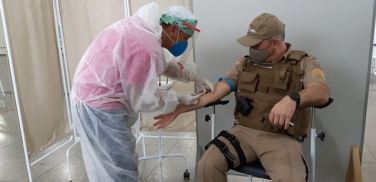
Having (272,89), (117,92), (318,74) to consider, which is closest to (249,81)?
(272,89)

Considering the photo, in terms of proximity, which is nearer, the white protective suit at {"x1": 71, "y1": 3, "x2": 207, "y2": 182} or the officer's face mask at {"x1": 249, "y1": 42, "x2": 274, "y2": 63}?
the white protective suit at {"x1": 71, "y1": 3, "x2": 207, "y2": 182}

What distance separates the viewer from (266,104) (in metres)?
1.57

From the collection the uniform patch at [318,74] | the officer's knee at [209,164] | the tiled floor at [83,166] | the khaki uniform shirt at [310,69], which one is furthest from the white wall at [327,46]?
the officer's knee at [209,164]

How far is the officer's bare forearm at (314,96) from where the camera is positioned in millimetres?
1360

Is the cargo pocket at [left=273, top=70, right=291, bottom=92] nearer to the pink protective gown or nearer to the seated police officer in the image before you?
the seated police officer

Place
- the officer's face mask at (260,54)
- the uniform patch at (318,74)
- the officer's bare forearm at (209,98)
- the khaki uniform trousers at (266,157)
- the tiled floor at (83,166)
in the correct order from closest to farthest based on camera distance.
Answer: the khaki uniform trousers at (266,157) → the uniform patch at (318,74) → the officer's face mask at (260,54) → the officer's bare forearm at (209,98) → the tiled floor at (83,166)

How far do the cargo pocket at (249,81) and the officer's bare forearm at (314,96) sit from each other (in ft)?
0.96

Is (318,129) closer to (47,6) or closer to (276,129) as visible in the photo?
(276,129)

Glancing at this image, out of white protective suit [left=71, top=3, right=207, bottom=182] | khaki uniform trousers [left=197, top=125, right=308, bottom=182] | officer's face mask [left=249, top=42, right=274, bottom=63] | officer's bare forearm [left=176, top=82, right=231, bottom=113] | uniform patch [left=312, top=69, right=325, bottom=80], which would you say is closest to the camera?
white protective suit [left=71, top=3, right=207, bottom=182]

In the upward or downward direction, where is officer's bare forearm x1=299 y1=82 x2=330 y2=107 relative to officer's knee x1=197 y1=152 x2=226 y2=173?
upward

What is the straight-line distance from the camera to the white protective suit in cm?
122

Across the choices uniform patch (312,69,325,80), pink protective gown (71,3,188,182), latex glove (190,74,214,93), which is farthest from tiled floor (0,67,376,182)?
uniform patch (312,69,325,80)

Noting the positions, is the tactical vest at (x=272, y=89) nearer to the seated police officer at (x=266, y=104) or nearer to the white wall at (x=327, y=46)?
the seated police officer at (x=266, y=104)

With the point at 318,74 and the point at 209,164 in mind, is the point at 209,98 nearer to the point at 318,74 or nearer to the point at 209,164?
the point at 209,164
